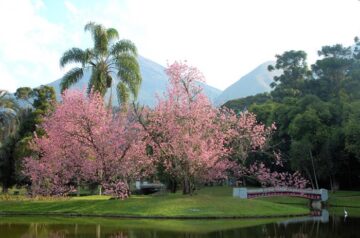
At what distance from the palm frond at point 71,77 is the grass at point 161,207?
1119 centimetres

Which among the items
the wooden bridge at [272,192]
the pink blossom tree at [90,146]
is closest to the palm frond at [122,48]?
the pink blossom tree at [90,146]

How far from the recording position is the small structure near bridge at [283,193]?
4856 centimetres

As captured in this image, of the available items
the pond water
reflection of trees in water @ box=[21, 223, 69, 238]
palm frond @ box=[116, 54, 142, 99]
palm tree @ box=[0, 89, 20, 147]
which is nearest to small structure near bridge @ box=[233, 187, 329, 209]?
palm frond @ box=[116, 54, 142, 99]

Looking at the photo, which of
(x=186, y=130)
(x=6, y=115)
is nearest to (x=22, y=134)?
(x=6, y=115)

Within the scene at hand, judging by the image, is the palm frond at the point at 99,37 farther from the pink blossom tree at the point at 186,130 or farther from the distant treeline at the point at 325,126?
the distant treeline at the point at 325,126

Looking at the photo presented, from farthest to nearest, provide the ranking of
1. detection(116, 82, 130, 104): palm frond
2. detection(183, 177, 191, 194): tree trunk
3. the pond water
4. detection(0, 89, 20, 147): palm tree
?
detection(0, 89, 20, 147): palm tree, detection(116, 82, 130, 104): palm frond, detection(183, 177, 191, 194): tree trunk, the pond water

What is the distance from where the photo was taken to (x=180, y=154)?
40531 millimetres

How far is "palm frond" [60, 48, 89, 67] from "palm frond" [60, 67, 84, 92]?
0.85m

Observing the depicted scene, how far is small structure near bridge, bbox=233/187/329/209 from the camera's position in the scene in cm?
4856

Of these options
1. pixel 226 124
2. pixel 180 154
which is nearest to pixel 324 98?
pixel 226 124

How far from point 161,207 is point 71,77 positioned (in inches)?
666

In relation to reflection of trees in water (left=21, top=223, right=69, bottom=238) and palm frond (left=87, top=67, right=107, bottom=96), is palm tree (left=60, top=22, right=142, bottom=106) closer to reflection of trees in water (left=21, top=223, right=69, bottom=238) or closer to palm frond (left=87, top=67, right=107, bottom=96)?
palm frond (left=87, top=67, right=107, bottom=96)

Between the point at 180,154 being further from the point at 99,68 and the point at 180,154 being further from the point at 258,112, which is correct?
the point at 258,112

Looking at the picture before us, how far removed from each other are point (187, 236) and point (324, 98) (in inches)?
2752
